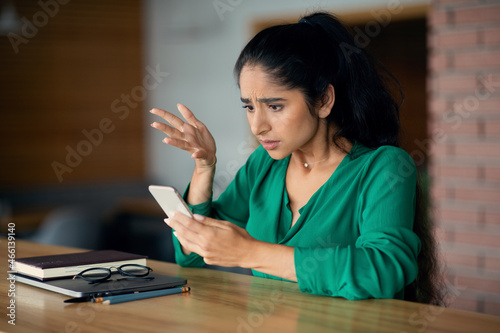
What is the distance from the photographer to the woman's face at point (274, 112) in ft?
5.49

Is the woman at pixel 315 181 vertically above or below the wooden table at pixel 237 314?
above

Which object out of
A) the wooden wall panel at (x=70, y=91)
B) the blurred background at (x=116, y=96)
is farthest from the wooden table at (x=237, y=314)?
the wooden wall panel at (x=70, y=91)

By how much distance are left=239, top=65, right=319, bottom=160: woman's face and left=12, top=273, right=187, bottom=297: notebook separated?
46 centimetres

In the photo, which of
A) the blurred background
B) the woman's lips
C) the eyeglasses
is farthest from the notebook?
the blurred background

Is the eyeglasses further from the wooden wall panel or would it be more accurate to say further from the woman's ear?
the wooden wall panel

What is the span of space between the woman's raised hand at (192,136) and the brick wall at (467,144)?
1.83 meters

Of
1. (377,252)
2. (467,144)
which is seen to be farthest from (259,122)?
(467,144)

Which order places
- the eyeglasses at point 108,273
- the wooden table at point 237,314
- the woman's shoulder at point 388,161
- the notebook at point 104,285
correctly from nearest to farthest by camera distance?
the wooden table at point 237,314 < the notebook at point 104,285 < the eyeglasses at point 108,273 < the woman's shoulder at point 388,161

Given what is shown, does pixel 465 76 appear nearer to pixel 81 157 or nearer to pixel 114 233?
pixel 114 233

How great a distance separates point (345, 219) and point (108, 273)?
2.12 ft

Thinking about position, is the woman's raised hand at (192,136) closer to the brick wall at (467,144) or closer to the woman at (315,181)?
the woman at (315,181)

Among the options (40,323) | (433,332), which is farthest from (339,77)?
(40,323)

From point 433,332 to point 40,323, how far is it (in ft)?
2.53

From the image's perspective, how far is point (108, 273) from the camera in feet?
5.09
